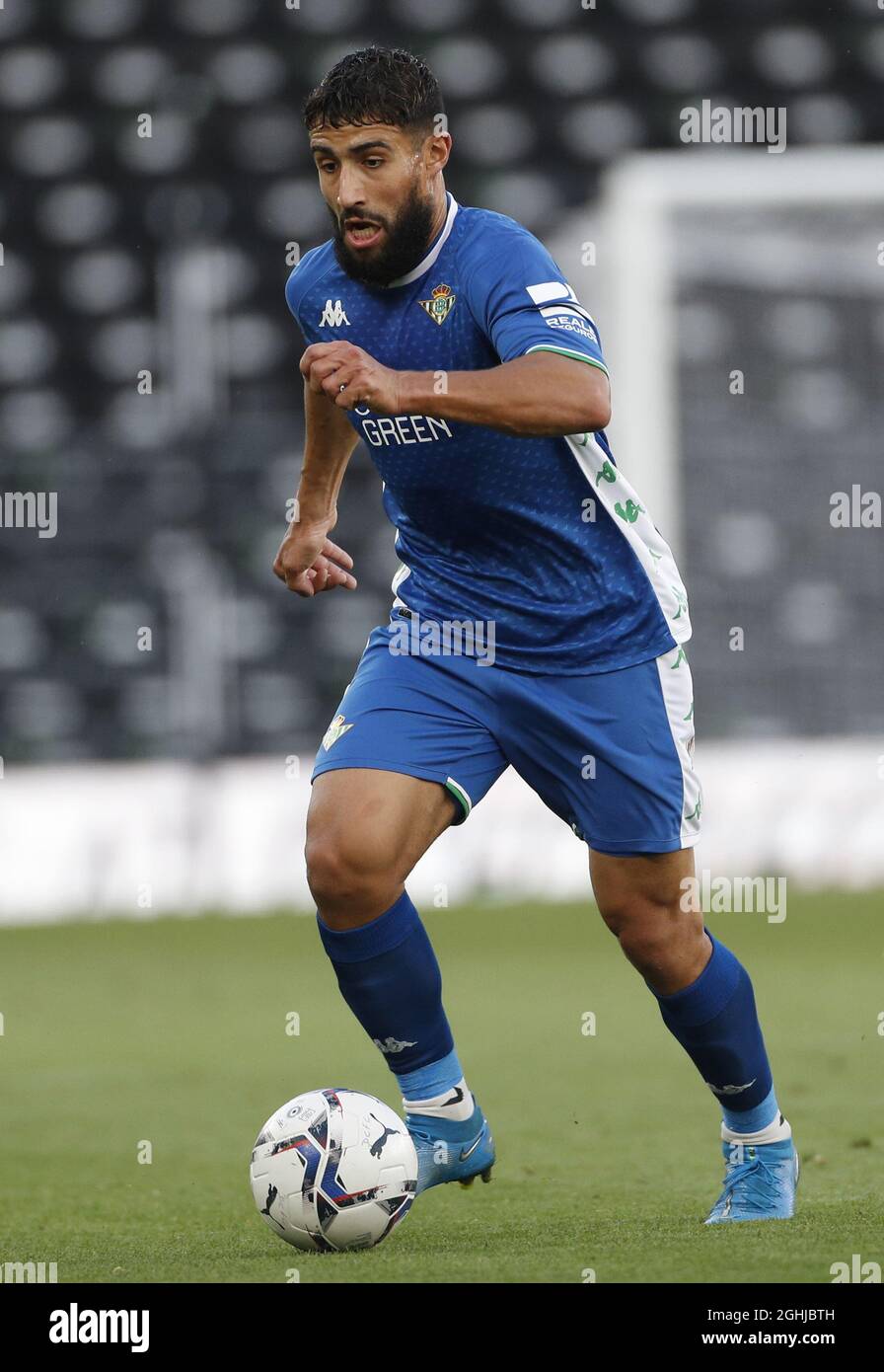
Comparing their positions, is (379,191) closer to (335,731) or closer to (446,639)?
(446,639)

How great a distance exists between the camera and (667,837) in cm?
360

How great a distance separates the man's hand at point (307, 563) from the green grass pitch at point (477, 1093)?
120cm

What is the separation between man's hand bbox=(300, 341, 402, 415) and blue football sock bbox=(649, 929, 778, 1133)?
1.21 metres

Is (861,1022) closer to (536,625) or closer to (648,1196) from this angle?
(648,1196)

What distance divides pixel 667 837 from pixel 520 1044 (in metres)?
2.94

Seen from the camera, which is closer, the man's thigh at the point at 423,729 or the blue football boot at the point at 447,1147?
the man's thigh at the point at 423,729

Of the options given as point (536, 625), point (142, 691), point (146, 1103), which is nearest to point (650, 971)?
point (536, 625)

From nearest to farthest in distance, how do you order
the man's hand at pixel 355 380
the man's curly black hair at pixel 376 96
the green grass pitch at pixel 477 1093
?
the man's hand at pixel 355 380, the green grass pitch at pixel 477 1093, the man's curly black hair at pixel 376 96

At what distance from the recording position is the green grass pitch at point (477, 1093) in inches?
127

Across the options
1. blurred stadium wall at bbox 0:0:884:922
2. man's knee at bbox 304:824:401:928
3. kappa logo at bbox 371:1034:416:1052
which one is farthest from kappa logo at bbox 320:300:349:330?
blurred stadium wall at bbox 0:0:884:922

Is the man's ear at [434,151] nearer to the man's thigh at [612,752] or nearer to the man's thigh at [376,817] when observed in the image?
the man's thigh at [612,752]

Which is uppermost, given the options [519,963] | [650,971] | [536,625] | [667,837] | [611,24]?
[611,24]

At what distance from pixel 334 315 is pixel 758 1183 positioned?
171 cm

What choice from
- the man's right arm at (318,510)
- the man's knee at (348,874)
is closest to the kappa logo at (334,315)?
the man's right arm at (318,510)
